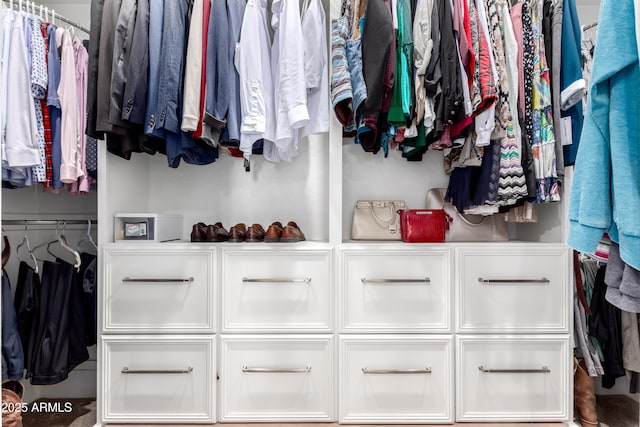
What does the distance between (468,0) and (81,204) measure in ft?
6.98

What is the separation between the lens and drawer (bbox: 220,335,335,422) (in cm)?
177

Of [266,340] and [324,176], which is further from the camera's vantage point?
[324,176]

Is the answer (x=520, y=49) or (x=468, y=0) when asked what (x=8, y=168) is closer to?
(x=468, y=0)

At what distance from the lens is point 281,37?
5.58 ft

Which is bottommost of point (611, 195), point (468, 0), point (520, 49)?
point (611, 195)

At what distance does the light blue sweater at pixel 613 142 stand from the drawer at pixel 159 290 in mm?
1403

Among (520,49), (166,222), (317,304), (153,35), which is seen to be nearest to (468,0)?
(520,49)

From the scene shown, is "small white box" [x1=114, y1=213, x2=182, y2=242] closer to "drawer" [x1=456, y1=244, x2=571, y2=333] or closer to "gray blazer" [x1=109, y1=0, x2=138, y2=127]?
"gray blazer" [x1=109, y1=0, x2=138, y2=127]

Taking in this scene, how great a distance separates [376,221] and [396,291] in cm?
41

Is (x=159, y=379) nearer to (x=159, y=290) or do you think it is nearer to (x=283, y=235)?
(x=159, y=290)

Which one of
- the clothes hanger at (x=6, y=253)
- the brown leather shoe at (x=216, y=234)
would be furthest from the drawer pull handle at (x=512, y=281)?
the clothes hanger at (x=6, y=253)

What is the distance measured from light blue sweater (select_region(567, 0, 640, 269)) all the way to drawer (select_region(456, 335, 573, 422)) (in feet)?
3.23

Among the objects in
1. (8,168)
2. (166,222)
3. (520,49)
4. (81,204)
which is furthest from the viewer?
(81,204)

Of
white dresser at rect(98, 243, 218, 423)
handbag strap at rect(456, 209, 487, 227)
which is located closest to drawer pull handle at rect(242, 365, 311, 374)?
white dresser at rect(98, 243, 218, 423)
